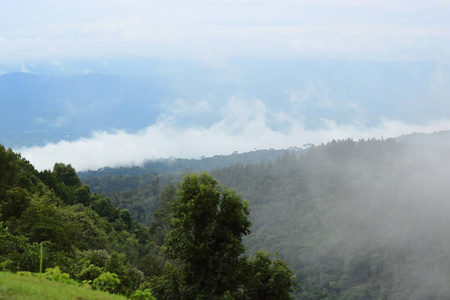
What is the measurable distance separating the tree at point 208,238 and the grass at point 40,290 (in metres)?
7.62

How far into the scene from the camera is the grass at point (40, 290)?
423 inches

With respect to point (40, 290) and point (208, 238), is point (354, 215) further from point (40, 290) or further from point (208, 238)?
point (40, 290)

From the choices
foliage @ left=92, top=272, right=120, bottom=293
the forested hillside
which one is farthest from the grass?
the forested hillside

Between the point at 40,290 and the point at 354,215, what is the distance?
470ft

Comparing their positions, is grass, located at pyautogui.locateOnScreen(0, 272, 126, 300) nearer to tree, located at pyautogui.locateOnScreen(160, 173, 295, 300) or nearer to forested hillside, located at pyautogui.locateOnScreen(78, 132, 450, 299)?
tree, located at pyautogui.locateOnScreen(160, 173, 295, 300)

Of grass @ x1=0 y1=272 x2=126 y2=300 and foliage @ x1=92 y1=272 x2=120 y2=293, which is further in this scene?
foliage @ x1=92 y1=272 x2=120 y2=293

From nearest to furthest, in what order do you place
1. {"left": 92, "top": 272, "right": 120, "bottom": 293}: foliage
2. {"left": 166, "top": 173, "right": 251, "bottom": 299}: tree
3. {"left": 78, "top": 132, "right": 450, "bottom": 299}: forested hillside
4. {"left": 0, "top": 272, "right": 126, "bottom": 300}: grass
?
{"left": 0, "top": 272, "right": 126, "bottom": 300}: grass < {"left": 92, "top": 272, "right": 120, "bottom": 293}: foliage < {"left": 166, "top": 173, "right": 251, "bottom": 299}: tree < {"left": 78, "top": 132, "right": 450, "bottom": 299}: forested hillside

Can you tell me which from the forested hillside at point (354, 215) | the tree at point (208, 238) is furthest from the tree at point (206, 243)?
the forested hillside at point (354, 215)

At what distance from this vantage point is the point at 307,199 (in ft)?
511

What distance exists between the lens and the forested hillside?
108m

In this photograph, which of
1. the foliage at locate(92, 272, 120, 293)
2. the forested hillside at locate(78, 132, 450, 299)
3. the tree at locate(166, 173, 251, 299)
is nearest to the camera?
the foliage at locate(92, 272, 120, 293)

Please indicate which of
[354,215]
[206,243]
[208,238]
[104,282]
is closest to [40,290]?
[104,282]

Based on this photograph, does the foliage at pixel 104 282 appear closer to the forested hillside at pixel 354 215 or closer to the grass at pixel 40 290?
the grass at pixel 40 290

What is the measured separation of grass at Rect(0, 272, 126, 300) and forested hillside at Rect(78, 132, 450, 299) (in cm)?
6401
